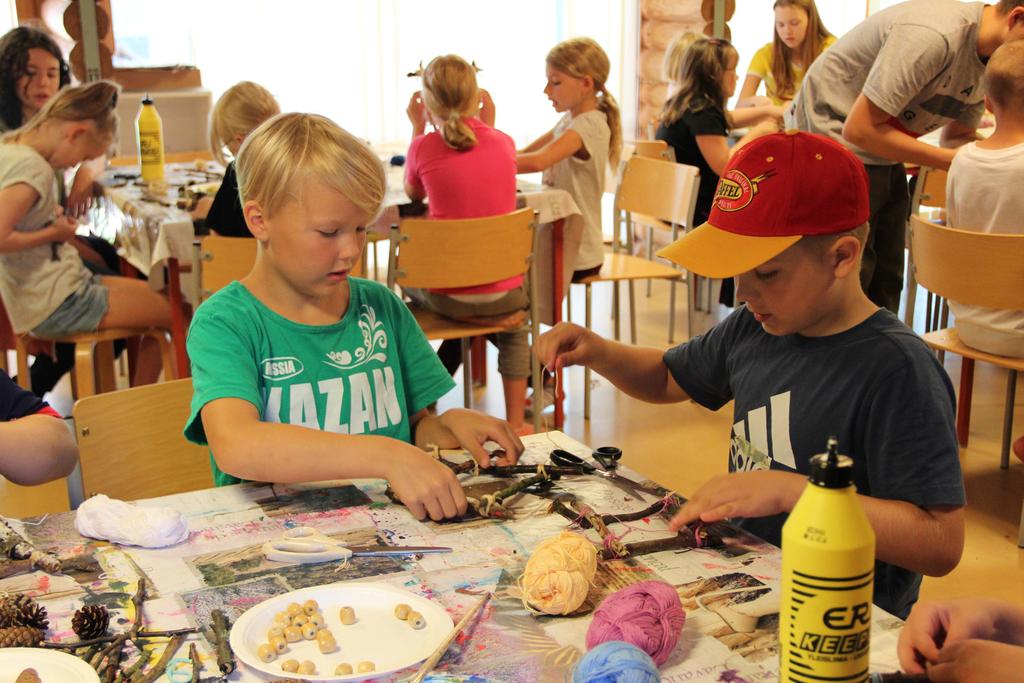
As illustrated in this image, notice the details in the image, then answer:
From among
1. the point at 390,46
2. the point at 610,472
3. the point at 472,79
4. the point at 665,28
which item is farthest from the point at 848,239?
the point at 665,28

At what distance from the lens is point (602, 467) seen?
1483 millimetres

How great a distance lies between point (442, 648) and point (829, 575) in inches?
17.4

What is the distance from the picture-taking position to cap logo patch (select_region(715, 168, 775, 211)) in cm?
135

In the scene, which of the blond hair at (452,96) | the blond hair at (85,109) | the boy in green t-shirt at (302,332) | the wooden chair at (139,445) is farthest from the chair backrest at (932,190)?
the wooden chair at (139,445)

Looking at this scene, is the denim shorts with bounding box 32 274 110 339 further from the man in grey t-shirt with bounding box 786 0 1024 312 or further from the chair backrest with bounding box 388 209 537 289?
the man in grey t-shirt with bounding box 786 0 1024 312

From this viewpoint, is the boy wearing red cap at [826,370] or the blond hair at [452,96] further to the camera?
the blond hair at [452,96]

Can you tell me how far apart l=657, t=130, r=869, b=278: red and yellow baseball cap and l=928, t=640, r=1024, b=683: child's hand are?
53cm

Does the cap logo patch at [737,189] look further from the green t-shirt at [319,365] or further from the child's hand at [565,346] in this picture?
the green t-shirt at [319,365]

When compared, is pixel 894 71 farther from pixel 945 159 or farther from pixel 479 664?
pixel 479 664

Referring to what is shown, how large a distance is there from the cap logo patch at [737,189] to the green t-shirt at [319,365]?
2.01ft

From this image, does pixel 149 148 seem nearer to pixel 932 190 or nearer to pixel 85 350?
pixel 85 350

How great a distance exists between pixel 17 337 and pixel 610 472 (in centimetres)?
245

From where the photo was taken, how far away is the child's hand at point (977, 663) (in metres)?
0.90

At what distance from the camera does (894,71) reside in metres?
2.90
